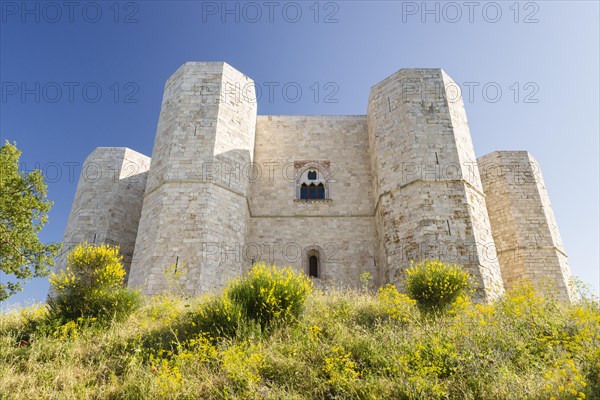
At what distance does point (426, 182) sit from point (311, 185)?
453cm

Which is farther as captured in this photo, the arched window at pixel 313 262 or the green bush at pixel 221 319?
the arched window at pixel 313 262

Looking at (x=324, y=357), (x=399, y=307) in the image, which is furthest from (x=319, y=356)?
(x=399, y=307)

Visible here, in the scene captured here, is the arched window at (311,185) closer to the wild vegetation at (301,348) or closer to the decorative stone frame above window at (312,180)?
the decorative stone frame above window at (312,180)

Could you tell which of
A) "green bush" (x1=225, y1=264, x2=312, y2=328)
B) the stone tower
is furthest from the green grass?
the stone tower

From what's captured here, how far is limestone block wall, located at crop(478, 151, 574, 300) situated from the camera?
13.9m

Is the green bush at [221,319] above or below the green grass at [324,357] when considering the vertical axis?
above

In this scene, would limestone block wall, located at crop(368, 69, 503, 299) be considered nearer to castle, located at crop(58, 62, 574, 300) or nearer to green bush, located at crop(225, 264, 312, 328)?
castle, located at crop(58, 62, 574, 300)

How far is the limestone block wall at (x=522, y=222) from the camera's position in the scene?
547 inches

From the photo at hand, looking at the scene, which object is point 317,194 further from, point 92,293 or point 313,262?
point 92,293

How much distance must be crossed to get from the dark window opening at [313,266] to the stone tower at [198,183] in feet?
8.42

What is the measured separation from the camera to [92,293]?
7285 mm

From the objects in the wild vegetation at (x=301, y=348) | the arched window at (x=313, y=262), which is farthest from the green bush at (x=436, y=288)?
the arched window at (x=313, y=262)

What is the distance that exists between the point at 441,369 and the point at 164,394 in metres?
3.41

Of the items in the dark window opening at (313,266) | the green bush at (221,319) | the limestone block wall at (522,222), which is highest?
the limestone block wall at (522,222)
